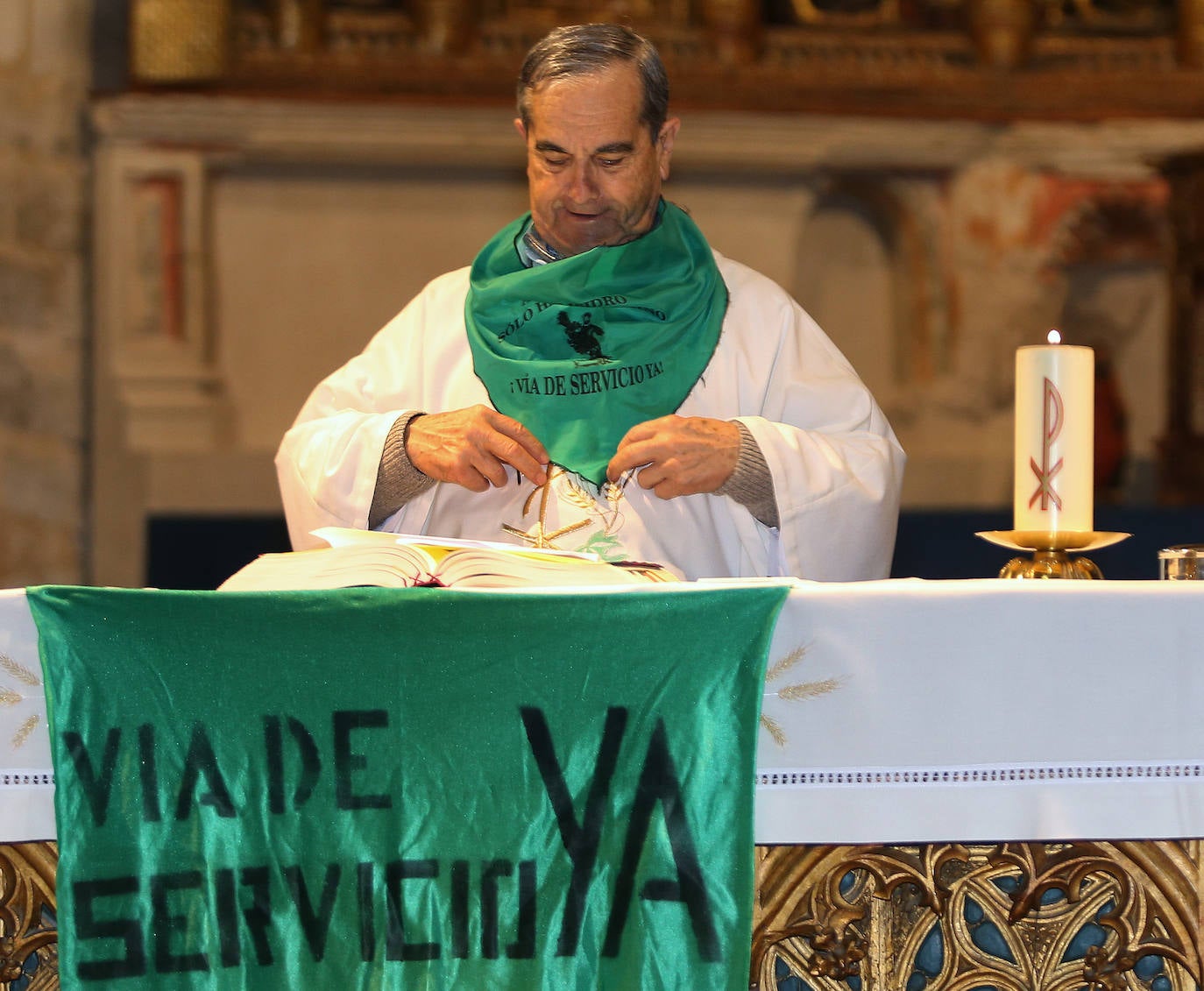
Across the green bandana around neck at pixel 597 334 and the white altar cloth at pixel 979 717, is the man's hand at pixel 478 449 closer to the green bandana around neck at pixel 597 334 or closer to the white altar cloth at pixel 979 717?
the green bandana around neck at pixel 597 334

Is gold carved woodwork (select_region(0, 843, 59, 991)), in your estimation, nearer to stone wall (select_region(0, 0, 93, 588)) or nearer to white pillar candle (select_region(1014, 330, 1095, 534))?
white pillar candle (select_region(1014, 330, 1095, 534))

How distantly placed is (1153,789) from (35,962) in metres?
1.00

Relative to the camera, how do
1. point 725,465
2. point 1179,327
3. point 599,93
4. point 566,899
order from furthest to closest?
1. point 1179,327
2. point 599,93
3. point 725,465
4. point 566,899

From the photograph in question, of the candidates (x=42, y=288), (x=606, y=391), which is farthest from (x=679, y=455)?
(x=42, y=288)

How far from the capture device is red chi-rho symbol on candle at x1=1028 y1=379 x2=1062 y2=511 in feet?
6.01

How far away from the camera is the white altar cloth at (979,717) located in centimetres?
147

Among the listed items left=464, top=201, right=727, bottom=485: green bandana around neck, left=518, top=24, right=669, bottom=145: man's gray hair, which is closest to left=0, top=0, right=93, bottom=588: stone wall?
left=464, top=201, right=727, bottom=485: green bandana around neck

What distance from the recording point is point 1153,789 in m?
1.48

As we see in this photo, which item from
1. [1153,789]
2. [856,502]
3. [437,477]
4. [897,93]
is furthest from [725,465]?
[897,93]

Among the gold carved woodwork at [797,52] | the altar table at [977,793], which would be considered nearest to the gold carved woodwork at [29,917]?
the altar table at [977,793]

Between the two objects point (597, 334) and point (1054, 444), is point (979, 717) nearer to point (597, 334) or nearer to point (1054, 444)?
point (1054, 444)

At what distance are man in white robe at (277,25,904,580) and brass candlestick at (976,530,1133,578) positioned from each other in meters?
0.39

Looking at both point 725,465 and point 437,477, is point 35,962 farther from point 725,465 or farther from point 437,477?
point 725,465

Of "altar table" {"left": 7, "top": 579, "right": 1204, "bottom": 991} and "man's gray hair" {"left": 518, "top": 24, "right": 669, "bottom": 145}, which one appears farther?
"man's gray hair" {"left": 518, "top": 24, "right": 669, "bottom": 145}
